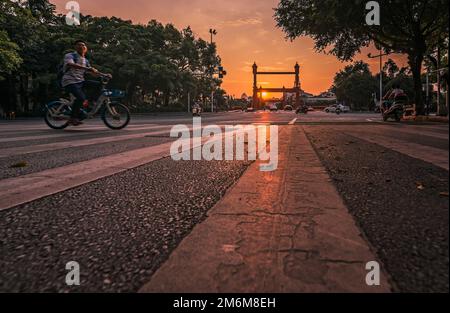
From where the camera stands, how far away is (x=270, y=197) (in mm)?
1575

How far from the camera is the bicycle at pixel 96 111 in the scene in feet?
24.2

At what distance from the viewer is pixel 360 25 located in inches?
501

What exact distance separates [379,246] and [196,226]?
615mm

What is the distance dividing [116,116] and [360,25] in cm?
1031

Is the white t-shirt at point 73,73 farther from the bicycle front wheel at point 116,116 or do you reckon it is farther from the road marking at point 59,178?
the road marking at point 59,178

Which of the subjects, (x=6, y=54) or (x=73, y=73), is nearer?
(x=73, y=73)

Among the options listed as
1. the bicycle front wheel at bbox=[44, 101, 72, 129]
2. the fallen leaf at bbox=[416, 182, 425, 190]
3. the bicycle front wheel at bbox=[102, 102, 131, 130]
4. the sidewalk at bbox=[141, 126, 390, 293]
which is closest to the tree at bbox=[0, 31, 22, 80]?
the bicycle front wheel at bbox=[44, 101, 72, 129]

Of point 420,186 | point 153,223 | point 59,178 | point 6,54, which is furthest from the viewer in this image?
point 6,54

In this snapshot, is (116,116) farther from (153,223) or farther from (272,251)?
(272,251)

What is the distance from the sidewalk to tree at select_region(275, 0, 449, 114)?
10.6 m

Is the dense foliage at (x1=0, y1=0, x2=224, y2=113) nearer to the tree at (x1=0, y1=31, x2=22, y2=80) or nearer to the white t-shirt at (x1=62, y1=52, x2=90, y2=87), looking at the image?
the tree at (x1=0, y1=31, x2=22, y2=80)

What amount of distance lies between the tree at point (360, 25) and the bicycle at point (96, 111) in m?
7.89

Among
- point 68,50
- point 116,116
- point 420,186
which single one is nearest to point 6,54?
point 68,50
